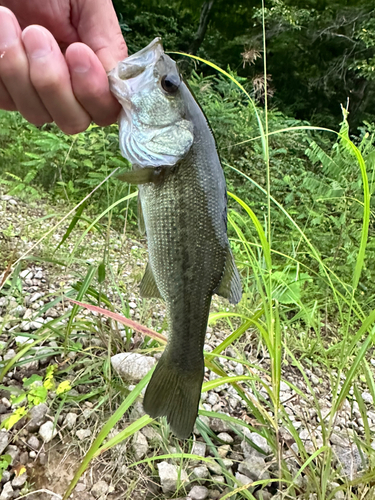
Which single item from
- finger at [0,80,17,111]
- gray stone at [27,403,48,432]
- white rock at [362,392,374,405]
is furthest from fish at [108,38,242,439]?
white rock at [362,392,374,405]

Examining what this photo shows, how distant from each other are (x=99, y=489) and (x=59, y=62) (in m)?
1.69

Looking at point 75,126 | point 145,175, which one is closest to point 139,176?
point 145,175

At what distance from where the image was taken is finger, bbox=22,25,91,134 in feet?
3.65

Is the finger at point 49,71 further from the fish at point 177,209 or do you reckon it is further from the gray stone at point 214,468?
the gray stone at point 214,468

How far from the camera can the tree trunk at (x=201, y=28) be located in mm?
10250

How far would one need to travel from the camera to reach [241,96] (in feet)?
22.7

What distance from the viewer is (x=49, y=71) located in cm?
113

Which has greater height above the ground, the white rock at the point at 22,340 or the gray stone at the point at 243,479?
the white rock at the point at 22,340

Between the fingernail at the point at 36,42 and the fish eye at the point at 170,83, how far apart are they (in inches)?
15.1

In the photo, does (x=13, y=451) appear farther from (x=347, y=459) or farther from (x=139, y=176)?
(x=347, y=459)

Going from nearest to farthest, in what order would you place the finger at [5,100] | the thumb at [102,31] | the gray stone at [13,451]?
the finger at [5,100], the thumb at [102,31], the gray stone at [13,451]

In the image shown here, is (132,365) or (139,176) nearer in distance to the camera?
(139,176)

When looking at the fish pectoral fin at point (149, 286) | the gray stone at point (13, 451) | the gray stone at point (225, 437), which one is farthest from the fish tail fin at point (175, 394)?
the gray stone at point (13, 451)

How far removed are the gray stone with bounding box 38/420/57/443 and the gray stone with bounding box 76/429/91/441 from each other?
0.36ft
